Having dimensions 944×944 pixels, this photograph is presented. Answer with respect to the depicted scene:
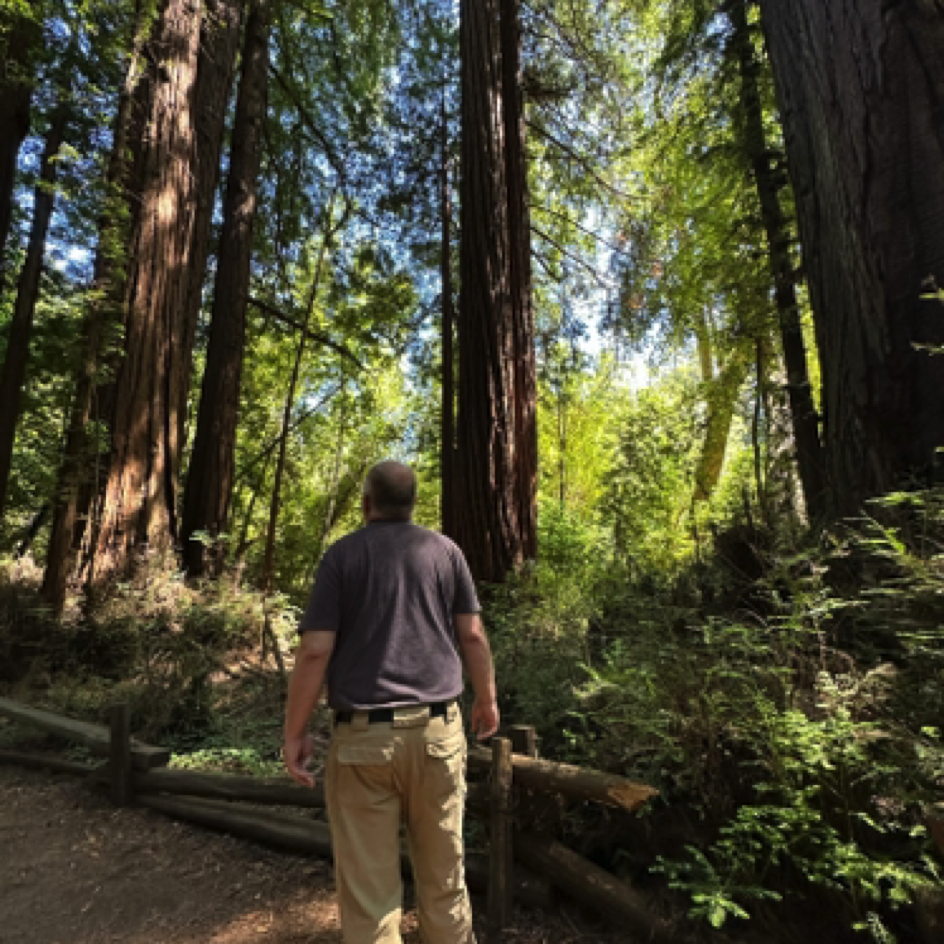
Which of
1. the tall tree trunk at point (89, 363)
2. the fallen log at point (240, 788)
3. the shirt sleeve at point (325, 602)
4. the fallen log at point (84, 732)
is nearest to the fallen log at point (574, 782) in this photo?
the fallen log at point (240, 788)

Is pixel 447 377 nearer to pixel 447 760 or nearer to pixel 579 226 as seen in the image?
pixel 579 226

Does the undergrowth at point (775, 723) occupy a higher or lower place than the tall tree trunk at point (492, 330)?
lower

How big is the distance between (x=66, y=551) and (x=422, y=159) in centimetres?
838

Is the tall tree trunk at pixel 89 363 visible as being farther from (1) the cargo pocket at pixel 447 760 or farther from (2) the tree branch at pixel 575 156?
(1) the cargo pocket at pixel 447 760

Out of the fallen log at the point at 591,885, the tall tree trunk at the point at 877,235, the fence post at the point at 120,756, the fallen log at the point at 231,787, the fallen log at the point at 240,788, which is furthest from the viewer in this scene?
the fence post at the point at 120,756

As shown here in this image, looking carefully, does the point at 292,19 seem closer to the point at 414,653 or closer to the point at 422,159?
the point at 422,159

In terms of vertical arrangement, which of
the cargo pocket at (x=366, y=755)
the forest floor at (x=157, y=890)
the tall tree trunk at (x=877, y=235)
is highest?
the tall tree trunk at (x=877, y=235)

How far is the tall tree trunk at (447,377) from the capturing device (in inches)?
360

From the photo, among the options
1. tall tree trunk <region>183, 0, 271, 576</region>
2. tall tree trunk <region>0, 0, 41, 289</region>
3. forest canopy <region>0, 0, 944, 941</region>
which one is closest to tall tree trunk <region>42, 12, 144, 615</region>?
forest canopy <region>0, 0, 944, 941</region>

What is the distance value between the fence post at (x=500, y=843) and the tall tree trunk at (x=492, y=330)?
16.6ft

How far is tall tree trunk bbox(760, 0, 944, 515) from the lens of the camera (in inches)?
170

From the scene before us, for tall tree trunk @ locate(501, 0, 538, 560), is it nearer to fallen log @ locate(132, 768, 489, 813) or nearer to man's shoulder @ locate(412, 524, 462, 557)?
fallen log @ locate(132, 768, 489, 813)

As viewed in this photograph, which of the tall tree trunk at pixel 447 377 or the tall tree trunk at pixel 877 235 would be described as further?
the tall tree trunk at pixel 447 377

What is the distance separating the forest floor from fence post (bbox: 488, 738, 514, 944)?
0.25 feet
